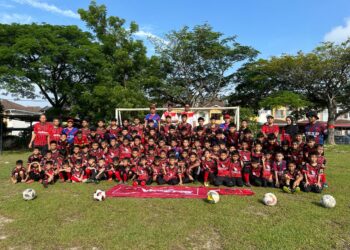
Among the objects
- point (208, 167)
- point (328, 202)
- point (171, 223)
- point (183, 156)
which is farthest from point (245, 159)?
point (171, 223)

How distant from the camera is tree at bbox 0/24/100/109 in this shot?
18.1 metres

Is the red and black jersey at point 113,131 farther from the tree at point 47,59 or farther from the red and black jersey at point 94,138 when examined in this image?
the tree at point 47,59

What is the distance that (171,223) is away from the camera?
15.8 feet

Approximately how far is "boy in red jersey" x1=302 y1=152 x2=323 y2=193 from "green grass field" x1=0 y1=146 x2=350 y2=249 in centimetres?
44

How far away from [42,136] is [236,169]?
19.3ft

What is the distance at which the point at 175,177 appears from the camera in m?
8.15

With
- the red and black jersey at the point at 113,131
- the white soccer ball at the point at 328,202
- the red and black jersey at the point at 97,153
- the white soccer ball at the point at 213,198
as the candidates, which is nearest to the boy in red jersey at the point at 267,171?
the white soccer ball at the point at 328,202

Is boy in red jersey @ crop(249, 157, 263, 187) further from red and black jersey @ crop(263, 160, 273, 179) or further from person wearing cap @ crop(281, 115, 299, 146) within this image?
person wearing cap @ crop(281, 115, 299, 146)

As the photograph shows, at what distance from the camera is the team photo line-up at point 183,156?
7.77 meters

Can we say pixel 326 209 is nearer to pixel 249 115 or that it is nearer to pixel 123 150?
pixel 123 150

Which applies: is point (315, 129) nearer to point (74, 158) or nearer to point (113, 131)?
point (113, 131)

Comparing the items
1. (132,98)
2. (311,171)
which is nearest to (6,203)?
(311,171)

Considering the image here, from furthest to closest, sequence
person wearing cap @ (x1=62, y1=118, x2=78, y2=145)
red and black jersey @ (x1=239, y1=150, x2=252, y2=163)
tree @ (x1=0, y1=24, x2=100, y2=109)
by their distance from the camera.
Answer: tree @ (x1=0, y1=24, x2=100, y2=109), person wearing cap @ (x1=62, y1=118, x2=78, y2=145), red and black jersey @ (x1=239, y1=150, x2=252, y2=163)

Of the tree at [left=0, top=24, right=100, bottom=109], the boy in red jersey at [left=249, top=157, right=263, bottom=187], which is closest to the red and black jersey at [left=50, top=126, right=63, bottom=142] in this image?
the boy in red jersey at [left=249, top=157, right=263, bottom=187]
